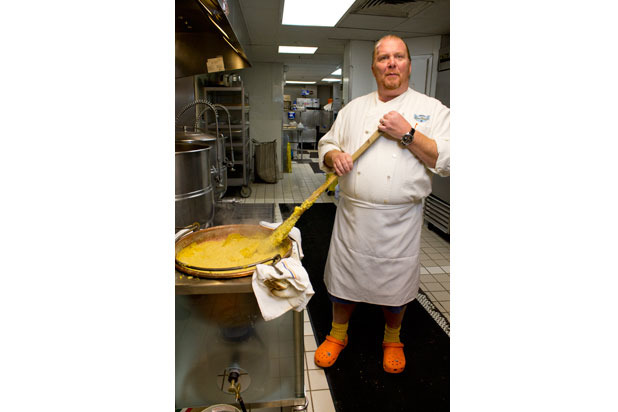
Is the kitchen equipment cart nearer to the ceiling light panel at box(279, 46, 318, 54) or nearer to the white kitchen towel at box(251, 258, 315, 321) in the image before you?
the ceiling light panel at box(279, 46, 318, 54)

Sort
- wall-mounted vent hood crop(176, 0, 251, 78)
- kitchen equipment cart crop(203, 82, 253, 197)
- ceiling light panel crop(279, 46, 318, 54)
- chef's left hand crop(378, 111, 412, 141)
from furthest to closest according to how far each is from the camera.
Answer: ceiling light panel crop(279, 46, 318, 54) → kitchen equipment cart crop(203, 82, 253, 197) → chef's left hand crop(378, 111, 412, 141) → wall-mounted vent hood crop(176, 0, 251, 78)

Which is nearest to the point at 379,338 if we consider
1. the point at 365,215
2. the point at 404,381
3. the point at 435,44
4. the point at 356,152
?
the point at 404,381

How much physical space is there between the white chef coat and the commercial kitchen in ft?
1.42

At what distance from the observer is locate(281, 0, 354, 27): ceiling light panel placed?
129 inches

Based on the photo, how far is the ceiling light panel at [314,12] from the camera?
3.27m

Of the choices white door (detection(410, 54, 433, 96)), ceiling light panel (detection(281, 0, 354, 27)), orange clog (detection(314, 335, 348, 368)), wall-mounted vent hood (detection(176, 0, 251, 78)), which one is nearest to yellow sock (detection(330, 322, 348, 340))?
orange clog (detection(314, 335, 348, 368))

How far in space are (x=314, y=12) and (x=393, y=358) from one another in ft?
10.6

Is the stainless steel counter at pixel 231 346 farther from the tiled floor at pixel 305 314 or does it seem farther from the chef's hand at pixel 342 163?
the chef's hand at pixel 342 163

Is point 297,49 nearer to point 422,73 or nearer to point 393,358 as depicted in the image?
point 422,73

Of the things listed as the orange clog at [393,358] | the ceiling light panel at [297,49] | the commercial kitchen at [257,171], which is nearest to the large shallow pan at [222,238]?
the commercial kitchen at [257,171]

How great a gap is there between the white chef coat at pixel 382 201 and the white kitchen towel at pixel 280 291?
739mm

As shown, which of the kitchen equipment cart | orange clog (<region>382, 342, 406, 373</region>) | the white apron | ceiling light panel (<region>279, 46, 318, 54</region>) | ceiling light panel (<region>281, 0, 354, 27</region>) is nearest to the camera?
the white apron

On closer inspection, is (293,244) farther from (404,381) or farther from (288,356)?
(404,381)

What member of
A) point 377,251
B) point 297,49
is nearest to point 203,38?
point 377,251
